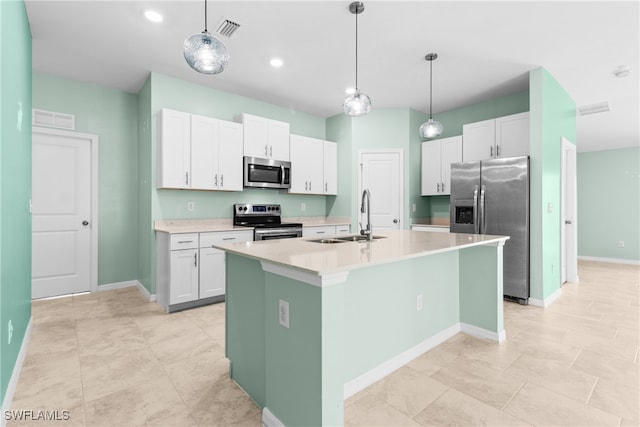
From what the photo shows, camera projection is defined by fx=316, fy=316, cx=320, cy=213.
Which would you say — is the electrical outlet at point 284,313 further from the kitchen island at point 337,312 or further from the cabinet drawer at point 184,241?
the cabinet drawer at point 184,241

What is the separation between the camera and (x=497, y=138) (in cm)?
434

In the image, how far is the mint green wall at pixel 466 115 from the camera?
452 cm

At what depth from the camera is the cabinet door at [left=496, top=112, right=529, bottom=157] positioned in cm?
406

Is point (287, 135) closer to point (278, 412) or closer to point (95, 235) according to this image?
point (95, 235)

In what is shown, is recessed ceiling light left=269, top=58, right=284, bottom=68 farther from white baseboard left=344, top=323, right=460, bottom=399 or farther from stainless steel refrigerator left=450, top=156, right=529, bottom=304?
white baseboard left=344, top=323, right=460, bottom=399

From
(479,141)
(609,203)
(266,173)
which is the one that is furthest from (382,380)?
(609,203)

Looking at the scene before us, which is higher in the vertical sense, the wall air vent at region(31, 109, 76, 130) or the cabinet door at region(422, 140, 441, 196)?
the wall air vent at region(31, 109, 76, 130)

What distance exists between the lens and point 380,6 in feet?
8.49

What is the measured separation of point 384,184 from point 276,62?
265 centimetres

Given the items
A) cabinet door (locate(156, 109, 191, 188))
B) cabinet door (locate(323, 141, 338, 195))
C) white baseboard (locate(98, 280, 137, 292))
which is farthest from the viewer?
cabinet door (locate(323, 141, 338, 195))

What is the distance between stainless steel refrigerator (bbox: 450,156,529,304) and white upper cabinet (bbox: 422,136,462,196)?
0.75 metres

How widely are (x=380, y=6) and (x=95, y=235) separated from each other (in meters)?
4.38

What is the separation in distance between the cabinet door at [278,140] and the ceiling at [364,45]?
0.43 metres

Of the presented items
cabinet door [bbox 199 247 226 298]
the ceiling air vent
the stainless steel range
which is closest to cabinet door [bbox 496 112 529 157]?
the stainless steel range
